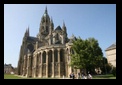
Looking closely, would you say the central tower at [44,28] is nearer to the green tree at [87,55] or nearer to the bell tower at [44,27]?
the bell tower at [44,27]

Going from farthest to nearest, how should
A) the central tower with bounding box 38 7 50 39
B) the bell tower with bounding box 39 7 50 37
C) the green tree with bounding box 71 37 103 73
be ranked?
the bell tower with bounding box 39 7 50 37 < the central tower with bounding box 38 7 50 39 < the green tree with bounding box 71 37 103 73

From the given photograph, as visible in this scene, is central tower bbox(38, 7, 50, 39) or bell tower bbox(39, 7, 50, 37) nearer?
central tower bbox(38, 7, 50, 39)

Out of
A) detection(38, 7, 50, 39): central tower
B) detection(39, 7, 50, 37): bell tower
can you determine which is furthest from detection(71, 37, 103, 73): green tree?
detection(39, 7, 50, 37): bell tower

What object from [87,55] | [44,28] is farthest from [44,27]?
[87,55]

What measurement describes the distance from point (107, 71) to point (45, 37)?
1696 inches

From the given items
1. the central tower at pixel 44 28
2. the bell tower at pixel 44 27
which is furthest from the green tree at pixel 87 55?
the bell tower at pixel 44 27

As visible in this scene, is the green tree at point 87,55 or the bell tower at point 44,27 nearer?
the green tree at point 87,55

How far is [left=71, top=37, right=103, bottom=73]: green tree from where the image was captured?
39719mm

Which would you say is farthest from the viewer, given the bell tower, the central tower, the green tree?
the bell tower

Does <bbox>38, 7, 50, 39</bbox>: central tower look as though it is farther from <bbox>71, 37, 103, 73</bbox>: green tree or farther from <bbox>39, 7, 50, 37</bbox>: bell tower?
<bbox>71, 37, 103, 73</bbox>: green tree

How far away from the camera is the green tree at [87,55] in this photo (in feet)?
130

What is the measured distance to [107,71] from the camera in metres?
54.3

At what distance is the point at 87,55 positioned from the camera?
40.3 meters

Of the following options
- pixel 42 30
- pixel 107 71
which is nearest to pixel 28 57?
pixel 42 30
